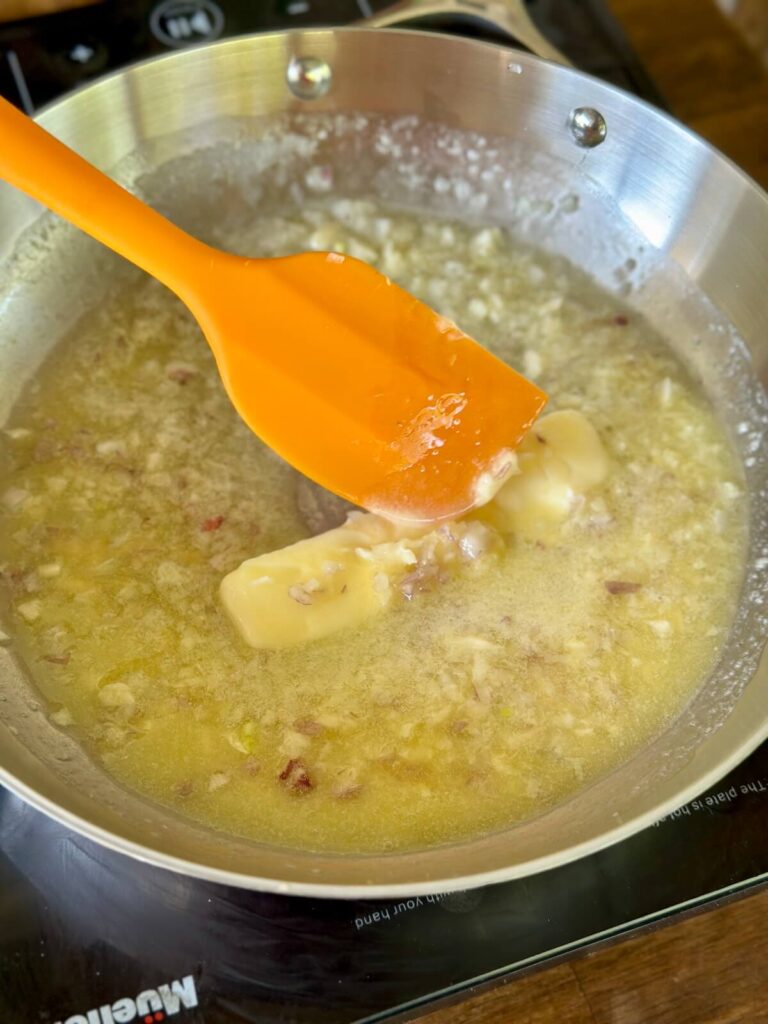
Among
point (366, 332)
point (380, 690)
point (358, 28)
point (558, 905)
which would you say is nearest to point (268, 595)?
point (380, 690)

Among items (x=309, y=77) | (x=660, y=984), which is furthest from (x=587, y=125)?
(x=660, y=984)

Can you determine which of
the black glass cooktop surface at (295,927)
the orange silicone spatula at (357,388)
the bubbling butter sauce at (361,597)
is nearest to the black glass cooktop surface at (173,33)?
the bubbling butter sauce at (361,597)

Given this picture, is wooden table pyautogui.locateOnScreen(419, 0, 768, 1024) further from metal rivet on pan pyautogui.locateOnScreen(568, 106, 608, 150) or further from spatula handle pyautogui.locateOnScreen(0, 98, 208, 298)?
metal rivet on pan pyautogui.locateOnScreen(568, 106, 608, 150)

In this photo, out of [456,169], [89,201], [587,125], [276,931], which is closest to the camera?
[276,931]

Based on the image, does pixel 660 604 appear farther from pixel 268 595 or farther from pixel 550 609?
pixel 268 595

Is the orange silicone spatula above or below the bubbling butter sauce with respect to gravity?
above

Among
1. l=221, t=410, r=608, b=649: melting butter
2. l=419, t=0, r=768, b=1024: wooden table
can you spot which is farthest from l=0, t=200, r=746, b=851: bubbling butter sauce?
l=419, t=0, r=768, b=1024: wooden table

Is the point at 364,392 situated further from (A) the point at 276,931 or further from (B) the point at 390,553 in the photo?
(A) the point at 276,931
